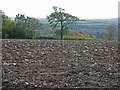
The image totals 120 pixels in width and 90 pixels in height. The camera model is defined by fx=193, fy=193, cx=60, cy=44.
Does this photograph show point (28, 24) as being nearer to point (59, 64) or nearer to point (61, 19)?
point (61, 19)

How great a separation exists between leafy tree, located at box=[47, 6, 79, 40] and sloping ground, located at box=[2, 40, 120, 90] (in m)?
9.52

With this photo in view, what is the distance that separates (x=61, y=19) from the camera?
688 inches

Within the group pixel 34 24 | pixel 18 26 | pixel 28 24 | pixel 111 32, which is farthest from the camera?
pixel 111 32

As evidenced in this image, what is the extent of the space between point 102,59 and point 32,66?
2.47 meters

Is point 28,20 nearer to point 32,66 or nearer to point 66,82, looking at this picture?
point 32,66

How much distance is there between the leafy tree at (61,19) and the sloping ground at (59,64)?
9.52 metres

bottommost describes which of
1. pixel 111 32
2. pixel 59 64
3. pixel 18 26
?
pixel 59 64

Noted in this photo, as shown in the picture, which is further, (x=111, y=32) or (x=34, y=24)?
(x=111, y=32)

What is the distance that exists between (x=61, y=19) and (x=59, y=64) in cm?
1181

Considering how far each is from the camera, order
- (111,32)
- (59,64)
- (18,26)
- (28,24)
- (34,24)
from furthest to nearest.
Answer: (111,32), (34,24), (28,24), (18,26), (59,64)

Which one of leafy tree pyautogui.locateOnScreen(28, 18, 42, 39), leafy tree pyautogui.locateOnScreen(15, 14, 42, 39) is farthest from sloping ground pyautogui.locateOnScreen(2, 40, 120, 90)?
leafy tree pyautogui.locateOnScreen(28, 18, 42, 39)

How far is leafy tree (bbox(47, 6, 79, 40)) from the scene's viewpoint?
17.5 m

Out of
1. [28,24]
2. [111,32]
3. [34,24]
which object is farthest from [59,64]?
[111,32]

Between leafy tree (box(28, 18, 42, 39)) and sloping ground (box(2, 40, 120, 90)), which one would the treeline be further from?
sloping ground (box(2, 40, 120, 90))
